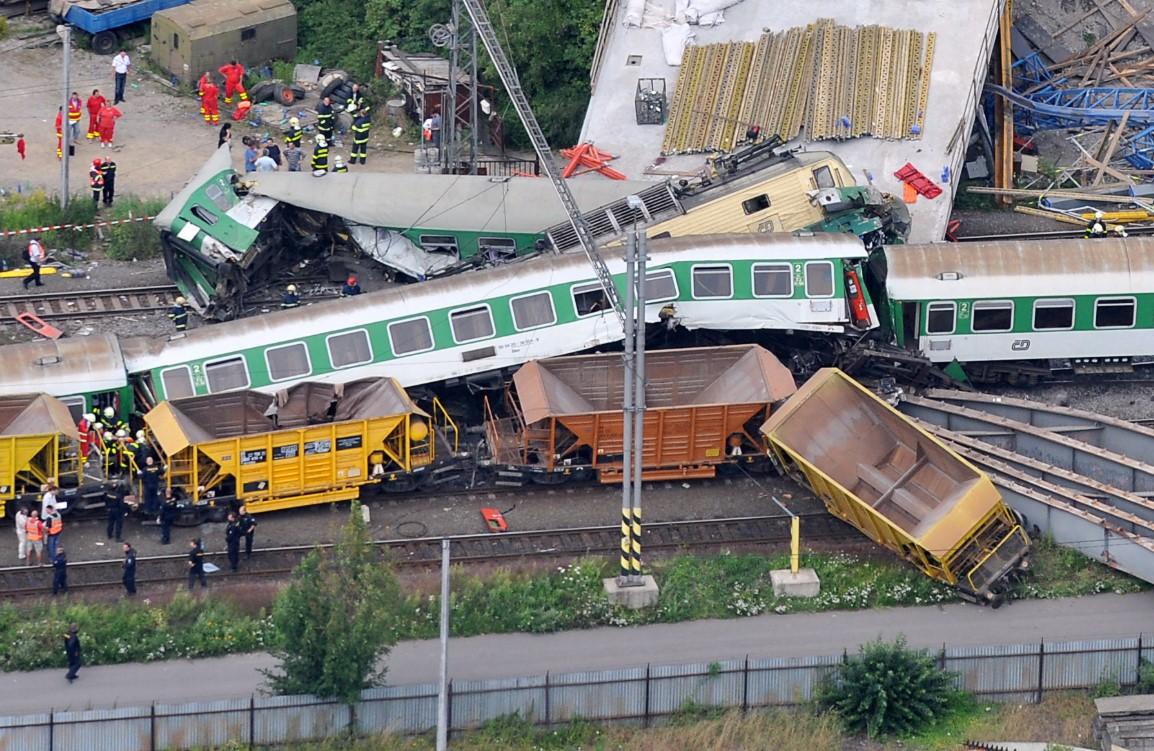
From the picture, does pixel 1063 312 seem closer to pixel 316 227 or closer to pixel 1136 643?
pixel 1136 643

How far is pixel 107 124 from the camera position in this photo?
55406 mm

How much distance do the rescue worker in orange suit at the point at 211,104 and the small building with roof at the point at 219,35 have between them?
1530mm

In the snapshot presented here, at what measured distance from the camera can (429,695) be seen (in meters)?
35.8

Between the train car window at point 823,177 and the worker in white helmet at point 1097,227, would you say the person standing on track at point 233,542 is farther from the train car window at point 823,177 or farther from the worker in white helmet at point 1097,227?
the worker in white helmet at point 1097,227

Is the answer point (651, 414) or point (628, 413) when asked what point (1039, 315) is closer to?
point (651, 414)

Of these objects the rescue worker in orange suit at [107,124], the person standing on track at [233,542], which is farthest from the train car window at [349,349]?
the rescue worker in orange suit at [107,124]

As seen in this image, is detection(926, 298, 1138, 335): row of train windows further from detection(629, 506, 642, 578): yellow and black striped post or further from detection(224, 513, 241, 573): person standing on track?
detection(224, 513, 241, 573): person standing on track

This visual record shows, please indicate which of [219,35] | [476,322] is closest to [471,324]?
[476,322]

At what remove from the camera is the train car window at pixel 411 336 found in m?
43.8

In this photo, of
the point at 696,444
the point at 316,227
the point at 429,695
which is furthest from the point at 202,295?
the point at 429,695

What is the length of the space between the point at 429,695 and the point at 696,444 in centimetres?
906

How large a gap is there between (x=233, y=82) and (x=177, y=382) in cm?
1661

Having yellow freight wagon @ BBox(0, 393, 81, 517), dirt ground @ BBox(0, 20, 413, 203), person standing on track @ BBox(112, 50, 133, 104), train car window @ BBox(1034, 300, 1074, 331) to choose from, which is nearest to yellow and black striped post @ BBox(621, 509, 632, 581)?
yellow freight wagon @ BBox(0, 393, 81, 517)

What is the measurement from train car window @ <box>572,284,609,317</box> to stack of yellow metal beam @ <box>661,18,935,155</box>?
881 centimetres
